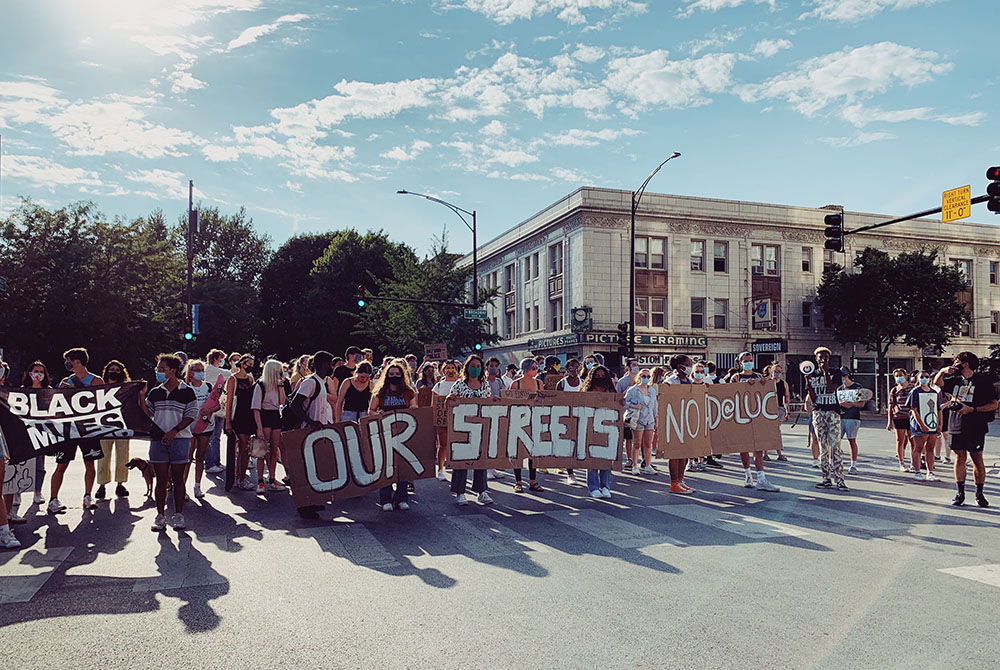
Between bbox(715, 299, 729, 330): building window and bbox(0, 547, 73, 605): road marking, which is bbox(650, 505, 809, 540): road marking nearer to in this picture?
bbox(0, 547, 73, 605): road marking

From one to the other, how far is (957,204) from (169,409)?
14.5 m

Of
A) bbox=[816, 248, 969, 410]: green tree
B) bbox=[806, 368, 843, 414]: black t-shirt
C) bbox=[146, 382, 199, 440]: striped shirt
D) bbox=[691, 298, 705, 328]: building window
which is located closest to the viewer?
bbox=[146, 382, 199, 440]: striped shirt

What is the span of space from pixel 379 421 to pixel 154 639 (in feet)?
16.2

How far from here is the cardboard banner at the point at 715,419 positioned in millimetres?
11844

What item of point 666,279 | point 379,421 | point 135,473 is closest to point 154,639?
point 379,421

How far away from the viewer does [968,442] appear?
10125 millimetres

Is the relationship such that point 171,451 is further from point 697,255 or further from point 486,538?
point 697,255

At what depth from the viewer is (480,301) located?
38.9 m

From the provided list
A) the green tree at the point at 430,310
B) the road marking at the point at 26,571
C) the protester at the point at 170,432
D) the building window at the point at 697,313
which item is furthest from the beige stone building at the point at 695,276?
the road marking at the point at 26,571

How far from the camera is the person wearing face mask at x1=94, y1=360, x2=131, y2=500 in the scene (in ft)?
34.2

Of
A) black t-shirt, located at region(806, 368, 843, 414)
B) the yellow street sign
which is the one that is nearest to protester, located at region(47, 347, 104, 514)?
black t-shirt, located at region(806, 368, 843, 414)

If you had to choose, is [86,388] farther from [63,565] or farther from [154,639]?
[154,639]

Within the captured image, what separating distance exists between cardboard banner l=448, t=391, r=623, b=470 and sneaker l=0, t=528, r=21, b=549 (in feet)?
16.0

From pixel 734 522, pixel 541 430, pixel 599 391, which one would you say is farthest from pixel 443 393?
pixel 734 522
